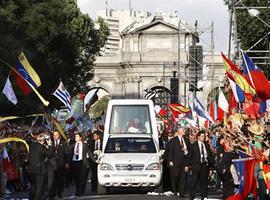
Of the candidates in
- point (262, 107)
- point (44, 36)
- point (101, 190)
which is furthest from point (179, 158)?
point (44, 36)

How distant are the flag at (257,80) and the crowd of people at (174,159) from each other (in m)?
0.61

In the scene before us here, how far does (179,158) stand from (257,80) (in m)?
5.44

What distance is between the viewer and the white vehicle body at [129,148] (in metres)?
24.8

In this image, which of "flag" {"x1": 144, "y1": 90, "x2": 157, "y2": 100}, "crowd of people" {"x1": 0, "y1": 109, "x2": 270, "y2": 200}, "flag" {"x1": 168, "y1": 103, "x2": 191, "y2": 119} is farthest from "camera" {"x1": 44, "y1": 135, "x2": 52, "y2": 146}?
"flag" {"x1": 144, "y1": 90, "x2": 157, "y2": 100}

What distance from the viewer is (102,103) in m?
140

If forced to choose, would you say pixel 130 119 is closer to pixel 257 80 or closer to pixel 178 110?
pixel 257 80

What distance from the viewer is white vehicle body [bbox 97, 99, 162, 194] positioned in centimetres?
2480

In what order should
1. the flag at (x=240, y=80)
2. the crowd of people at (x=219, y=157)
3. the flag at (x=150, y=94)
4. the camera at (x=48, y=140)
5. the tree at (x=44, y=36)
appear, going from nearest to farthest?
the crowd of people at (x=219, y=157), the flag at (x=240, y=80), the camera at (x=48, y=140), the tree at (x=44, y=36), the flag at (x=150, y=94)

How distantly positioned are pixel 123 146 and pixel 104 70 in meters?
87.8

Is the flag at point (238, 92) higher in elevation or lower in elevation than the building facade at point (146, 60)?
lower

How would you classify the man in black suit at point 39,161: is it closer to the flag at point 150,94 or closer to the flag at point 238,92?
the flag at point 238,92

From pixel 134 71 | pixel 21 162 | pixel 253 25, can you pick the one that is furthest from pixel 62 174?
pixel 134 71

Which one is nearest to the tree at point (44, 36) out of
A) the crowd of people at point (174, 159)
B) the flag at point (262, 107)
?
the crowd of people at point (174, 159)

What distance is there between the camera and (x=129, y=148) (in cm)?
2573
